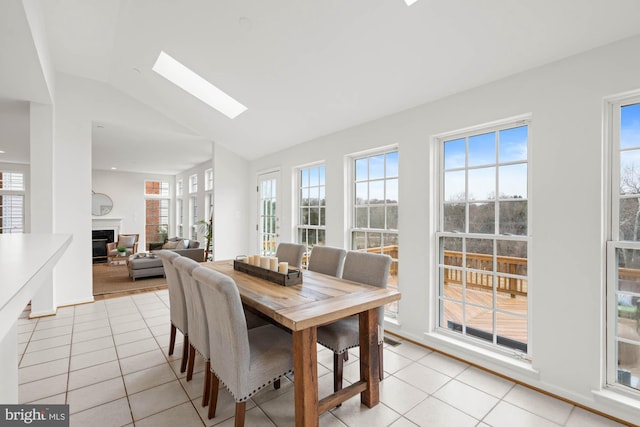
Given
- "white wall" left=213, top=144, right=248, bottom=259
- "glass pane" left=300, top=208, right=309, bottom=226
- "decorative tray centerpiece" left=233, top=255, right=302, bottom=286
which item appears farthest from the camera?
"white wall" left=213, top=144, right=248, bottom=259

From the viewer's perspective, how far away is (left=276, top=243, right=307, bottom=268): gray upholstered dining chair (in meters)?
3.24

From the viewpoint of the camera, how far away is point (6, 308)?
0.51 m

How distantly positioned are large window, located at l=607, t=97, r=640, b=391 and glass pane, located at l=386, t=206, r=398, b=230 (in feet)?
5.78

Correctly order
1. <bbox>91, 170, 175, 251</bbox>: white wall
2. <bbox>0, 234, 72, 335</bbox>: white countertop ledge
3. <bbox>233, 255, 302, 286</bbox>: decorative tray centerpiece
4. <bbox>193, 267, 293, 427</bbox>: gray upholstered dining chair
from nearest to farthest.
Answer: <bbox>0, 234, 72, 335</bbox>: white countertop ledge < <bbox>193, 267, 293, 427</bbox>: gray upholstered dining chair < <bbox>233, 255, 302, 286</bbox>: decorative tray centerpiece < <bbox>91, 170, 175, 251</bbox>: white wall

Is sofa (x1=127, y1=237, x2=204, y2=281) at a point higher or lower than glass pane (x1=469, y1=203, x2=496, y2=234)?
lower

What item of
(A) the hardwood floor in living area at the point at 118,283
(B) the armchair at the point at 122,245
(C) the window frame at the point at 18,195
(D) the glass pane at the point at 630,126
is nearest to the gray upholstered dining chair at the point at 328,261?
(D) the glass pane at the point at 630,126

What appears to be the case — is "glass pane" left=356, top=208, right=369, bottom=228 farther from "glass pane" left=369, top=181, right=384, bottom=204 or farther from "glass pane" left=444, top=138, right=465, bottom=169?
"glass pane" left=444, top=138, right=465, bottom=169

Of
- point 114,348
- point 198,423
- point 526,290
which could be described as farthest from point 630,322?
point 114,348

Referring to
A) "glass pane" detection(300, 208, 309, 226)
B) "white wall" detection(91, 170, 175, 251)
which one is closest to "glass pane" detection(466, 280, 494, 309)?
"glass pane" detection(300, 208, 309, 226)

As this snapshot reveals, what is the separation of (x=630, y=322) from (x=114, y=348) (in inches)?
164

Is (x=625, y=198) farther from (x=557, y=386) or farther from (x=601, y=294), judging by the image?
(x=557, y=386)

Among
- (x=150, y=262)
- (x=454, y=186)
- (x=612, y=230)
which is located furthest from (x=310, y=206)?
(x=150, y=262)

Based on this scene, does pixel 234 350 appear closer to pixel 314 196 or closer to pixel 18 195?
pixel 314 196

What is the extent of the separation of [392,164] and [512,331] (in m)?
1.97
